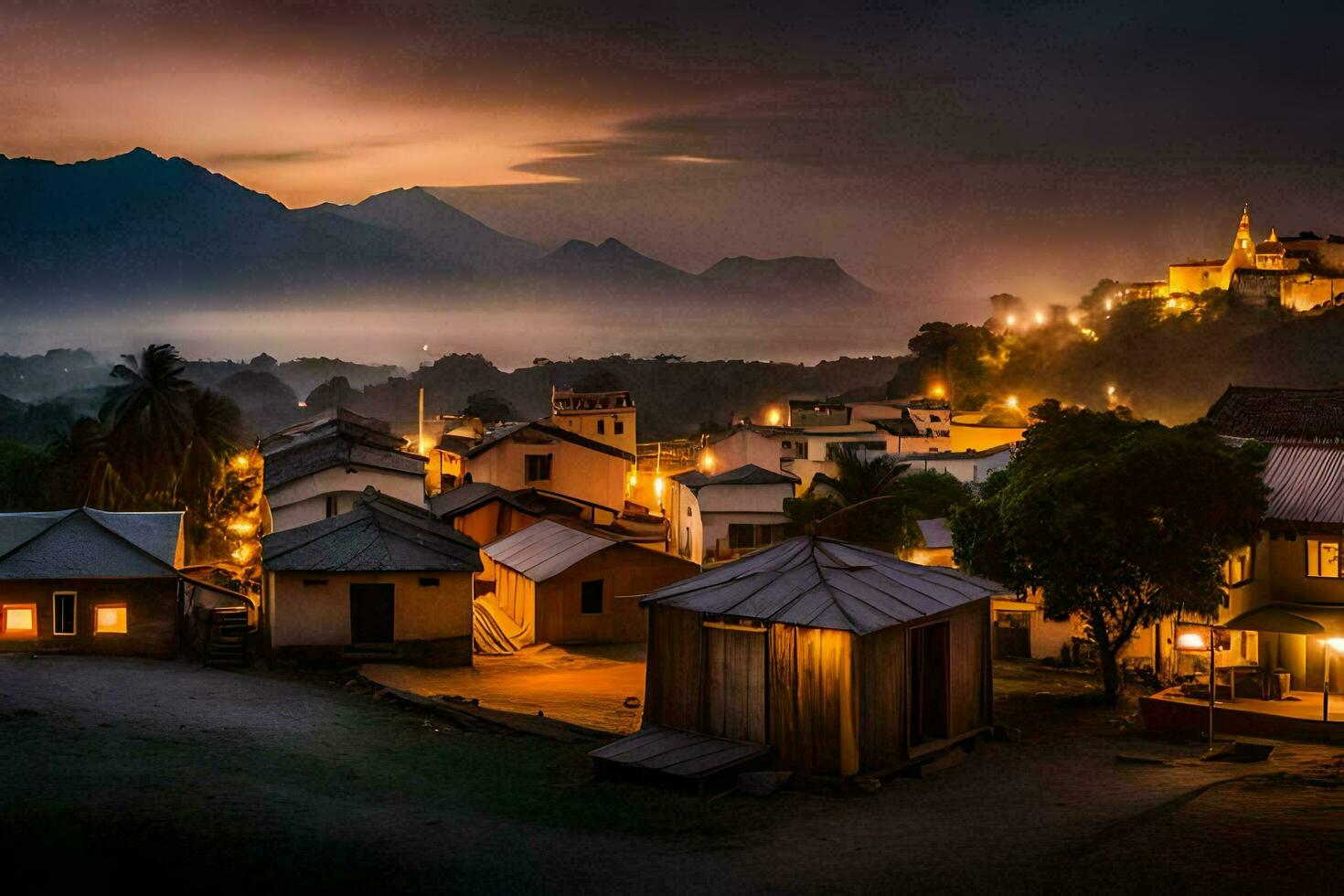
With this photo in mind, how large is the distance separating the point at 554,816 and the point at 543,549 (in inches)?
834

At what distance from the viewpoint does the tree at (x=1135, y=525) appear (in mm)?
23375

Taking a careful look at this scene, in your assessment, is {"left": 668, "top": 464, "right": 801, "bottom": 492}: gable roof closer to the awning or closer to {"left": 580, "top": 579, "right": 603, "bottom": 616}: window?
{"left": 580, "top": 579, "right": 603, "bottom": 616}: window

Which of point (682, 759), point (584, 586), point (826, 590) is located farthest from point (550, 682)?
point (826, 590)

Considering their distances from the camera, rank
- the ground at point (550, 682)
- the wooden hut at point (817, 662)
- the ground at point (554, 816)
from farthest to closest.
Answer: the ground at point (550, 682) < the wooden hut at point (817, 662) < the ground at point (554, 816)

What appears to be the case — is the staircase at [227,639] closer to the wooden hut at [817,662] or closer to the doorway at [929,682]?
the wooden hut at [817,662]

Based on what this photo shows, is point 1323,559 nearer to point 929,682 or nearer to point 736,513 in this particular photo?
point 929,682

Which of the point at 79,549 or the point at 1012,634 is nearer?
the point at 79,549

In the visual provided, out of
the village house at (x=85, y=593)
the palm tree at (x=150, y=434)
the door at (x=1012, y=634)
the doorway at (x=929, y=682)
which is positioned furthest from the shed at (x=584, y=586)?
the palm tree at (x=150, y=434)

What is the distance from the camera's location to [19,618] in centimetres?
2730

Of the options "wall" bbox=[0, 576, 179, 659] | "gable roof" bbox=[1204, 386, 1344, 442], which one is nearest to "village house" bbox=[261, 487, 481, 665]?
"wall" bbox=[0, 576, 179, 659]

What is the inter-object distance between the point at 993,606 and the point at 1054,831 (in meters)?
18.2

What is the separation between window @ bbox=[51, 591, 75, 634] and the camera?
89.8ft

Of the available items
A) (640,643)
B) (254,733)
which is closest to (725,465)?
(640,643)

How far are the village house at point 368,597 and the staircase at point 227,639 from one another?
0.57m
